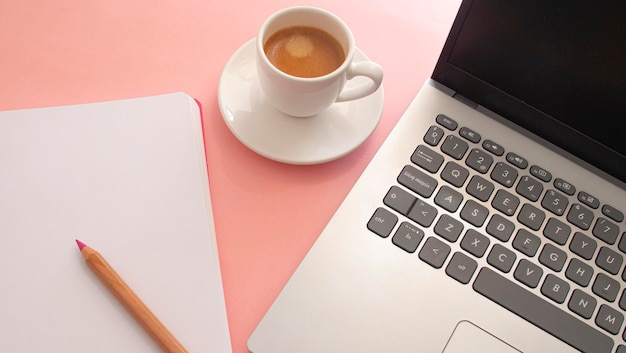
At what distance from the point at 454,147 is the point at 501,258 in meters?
0.11

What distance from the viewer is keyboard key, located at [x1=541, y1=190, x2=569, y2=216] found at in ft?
1.65

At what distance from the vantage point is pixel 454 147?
52cm

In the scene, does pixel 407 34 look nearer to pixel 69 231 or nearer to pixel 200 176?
pixel 200 176

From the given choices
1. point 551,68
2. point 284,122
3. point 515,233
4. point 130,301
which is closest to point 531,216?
point 515,233

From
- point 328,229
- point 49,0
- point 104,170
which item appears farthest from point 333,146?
point 49,0

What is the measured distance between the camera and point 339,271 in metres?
0.47

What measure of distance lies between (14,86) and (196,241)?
235mm

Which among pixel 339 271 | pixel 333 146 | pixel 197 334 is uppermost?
pixel 333 146

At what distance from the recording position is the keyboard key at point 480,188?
0.50 metres

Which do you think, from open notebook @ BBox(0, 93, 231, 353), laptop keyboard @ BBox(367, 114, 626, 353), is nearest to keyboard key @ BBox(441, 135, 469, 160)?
laptop keyboard @ BBox(367, 114, 626, 353)

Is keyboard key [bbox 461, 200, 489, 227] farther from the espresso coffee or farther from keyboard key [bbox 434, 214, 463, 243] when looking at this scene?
the espresso coffee

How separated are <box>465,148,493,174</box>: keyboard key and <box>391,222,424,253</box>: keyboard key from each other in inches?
3.3

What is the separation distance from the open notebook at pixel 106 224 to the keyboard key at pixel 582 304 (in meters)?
0.28

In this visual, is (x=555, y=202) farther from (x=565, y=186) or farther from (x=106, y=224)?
(x=106, y=224)
